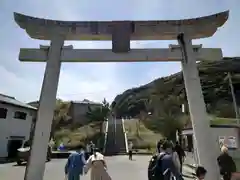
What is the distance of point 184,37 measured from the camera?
33.6 feet

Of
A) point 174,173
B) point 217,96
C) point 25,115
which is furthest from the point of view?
point 217,96

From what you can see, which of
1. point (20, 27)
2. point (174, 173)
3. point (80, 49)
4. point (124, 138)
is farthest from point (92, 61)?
point (124, 138)

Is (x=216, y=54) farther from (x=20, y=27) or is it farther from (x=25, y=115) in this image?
(x=25, y=115)

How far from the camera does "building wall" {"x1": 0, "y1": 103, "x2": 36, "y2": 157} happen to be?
28250 mm

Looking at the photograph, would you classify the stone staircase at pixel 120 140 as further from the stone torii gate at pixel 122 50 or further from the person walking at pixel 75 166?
the person walking at pixel 75 166

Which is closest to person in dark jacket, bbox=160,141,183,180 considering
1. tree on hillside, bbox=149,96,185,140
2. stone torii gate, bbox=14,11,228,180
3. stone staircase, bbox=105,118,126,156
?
stone torii gate, bbox=14,11,228,180

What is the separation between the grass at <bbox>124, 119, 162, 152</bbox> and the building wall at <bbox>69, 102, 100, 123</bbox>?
1334 centimetres

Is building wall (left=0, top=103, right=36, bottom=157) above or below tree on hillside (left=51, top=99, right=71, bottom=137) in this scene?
below

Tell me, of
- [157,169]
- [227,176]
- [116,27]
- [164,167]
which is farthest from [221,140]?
[164,167]

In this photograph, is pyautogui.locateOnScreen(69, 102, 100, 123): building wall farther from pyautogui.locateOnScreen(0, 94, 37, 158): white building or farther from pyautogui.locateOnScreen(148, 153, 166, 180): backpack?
pyautogui.locateOnScreen(148, 153, 166, 180): backpack

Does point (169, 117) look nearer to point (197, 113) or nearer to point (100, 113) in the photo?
point (100, 113)

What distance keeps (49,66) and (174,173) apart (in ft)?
19.2

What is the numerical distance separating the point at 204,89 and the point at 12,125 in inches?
1522

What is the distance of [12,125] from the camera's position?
29969 mm
